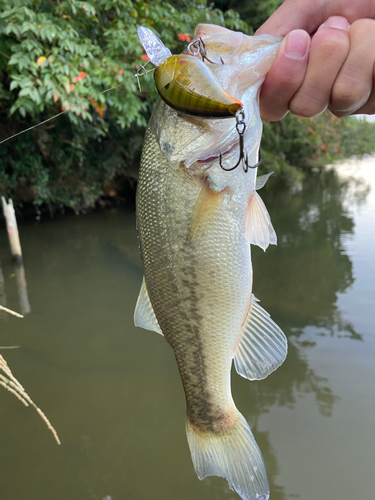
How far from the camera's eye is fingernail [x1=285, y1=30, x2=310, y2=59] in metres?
1.00

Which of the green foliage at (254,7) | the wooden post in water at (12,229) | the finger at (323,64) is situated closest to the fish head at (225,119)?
the finger at (323,64)

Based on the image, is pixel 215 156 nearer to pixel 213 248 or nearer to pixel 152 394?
pixel 213 248

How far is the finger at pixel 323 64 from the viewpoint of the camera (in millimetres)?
1006

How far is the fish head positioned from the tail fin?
91cm

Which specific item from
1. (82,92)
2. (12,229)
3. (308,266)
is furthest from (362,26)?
(12,229)

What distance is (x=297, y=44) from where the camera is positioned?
1.00 m

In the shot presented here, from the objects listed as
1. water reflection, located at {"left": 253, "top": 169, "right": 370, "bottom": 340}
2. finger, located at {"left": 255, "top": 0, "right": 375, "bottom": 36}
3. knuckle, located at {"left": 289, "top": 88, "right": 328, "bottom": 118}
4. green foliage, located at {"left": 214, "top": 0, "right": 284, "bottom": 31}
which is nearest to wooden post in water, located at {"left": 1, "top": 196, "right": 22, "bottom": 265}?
water reflection, located at {"left": 253, "top": 169, "right": 370, "bottom": 340}

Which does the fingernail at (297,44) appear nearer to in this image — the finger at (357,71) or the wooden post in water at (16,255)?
the finger at (357,71)

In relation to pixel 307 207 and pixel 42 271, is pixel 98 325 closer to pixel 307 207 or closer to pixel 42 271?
pixel 42 271

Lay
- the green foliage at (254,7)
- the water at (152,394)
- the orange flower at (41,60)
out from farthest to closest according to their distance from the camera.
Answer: the green foliage at (254,7), the orange flower at (41,60), the water at (152,394)

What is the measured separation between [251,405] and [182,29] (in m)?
5.48

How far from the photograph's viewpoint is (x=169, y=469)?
267 cm

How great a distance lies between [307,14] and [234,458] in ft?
4.98

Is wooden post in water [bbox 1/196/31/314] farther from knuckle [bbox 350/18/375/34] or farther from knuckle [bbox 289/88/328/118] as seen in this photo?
knuckle [bbox 350/18/375/34]
